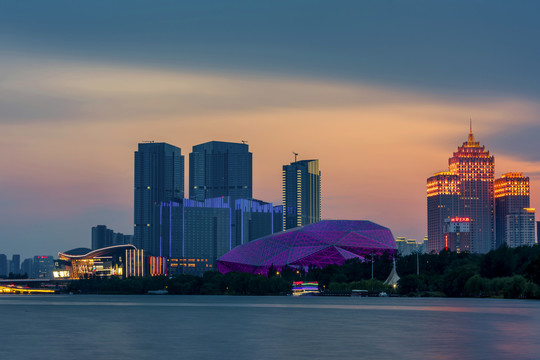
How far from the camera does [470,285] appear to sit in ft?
579

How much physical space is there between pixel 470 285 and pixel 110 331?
115143 millimetres

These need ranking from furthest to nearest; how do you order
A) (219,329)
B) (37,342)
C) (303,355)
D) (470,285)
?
1. (470,285)
2. (219,329)
3. (37,342)
4. (303,355)

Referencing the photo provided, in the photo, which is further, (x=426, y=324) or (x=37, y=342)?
(x=426, y=324)

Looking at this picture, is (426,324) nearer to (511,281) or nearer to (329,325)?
(329,325)

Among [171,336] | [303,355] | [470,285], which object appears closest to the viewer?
[303,355]

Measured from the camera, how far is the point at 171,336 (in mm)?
69625

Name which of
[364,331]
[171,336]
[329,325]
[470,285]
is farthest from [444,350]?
[470,285]

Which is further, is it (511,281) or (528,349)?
(511,281)

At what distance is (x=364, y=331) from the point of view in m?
74.2

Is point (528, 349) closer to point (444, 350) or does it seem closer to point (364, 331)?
point (444, 350)

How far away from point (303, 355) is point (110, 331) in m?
29.3

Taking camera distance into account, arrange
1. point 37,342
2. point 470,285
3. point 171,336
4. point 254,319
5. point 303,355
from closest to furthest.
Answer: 1. point 303,355
2. point 37,342
3. point 171,336
4. point 254,319
5. point 470,285

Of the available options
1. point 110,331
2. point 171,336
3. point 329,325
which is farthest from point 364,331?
point 110,331

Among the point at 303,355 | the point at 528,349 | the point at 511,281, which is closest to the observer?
the point at 303,355
